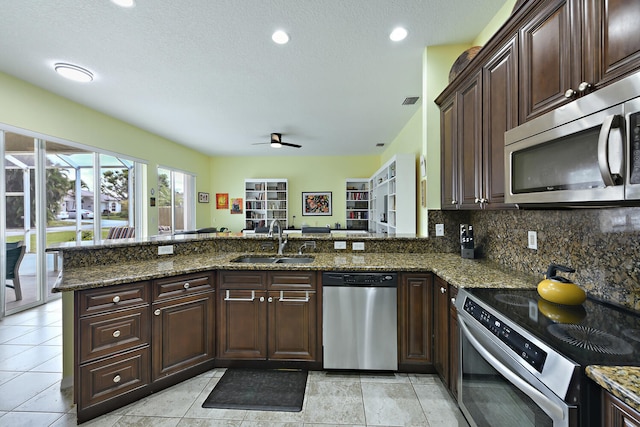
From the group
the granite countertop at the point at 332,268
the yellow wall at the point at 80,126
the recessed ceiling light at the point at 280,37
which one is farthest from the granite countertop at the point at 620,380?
the yellow wall at the point at 80,126

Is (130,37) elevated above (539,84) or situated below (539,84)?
above

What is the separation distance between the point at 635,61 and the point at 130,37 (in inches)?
133

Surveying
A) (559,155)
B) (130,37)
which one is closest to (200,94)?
(130,37)

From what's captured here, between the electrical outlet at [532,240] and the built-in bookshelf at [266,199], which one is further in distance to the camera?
the built-in bookshelf at [266,199]

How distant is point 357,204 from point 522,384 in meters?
6.51

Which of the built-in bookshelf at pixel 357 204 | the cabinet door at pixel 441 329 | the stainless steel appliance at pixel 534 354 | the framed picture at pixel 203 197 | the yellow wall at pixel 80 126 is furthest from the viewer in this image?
the built-in bookshelf at pixel 357 204

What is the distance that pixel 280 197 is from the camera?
746 cm

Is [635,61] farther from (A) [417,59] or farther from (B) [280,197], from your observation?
(B) [280,197]

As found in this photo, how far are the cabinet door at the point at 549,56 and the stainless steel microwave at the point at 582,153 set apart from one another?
173 millimetres

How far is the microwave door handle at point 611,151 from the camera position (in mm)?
840

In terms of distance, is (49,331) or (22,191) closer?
(49,331)

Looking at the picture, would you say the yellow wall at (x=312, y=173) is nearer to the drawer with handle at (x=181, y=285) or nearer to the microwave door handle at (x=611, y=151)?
the drawer with handle at (x=181, y=285)

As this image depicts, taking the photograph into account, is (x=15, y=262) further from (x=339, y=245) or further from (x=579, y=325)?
(x=579, y=325)

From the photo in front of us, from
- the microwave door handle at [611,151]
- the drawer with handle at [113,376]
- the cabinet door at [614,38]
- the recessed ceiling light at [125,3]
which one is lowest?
the drawer with handle at [113,376]
